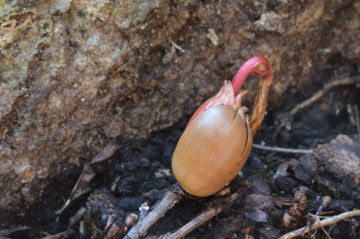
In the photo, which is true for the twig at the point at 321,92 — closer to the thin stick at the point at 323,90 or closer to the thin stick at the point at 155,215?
the thin stick at the point at 323,90

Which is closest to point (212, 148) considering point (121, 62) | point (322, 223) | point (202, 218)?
point (202, 218)

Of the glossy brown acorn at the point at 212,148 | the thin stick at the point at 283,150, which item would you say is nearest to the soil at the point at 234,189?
the thin stick at the point at 283,150

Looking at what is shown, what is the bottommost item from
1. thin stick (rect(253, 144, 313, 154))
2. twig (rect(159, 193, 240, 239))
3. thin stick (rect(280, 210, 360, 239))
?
thin stick (rect(253, 144, 313, 154))

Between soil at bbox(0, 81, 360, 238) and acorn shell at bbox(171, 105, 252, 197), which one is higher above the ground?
acorn shell at bbox(171, 105, 252, 197)

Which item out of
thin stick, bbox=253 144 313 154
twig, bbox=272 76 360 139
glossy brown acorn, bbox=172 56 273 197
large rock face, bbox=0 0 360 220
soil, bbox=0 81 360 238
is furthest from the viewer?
twig, bbox=272 76 360 139

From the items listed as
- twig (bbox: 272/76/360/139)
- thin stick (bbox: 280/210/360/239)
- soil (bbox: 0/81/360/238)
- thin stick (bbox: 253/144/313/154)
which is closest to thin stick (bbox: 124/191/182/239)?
soil (bbox: 0/81/360/238)

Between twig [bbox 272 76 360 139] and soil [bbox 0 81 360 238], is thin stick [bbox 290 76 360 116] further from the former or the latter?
soil [bbox 0 81 360 238]
